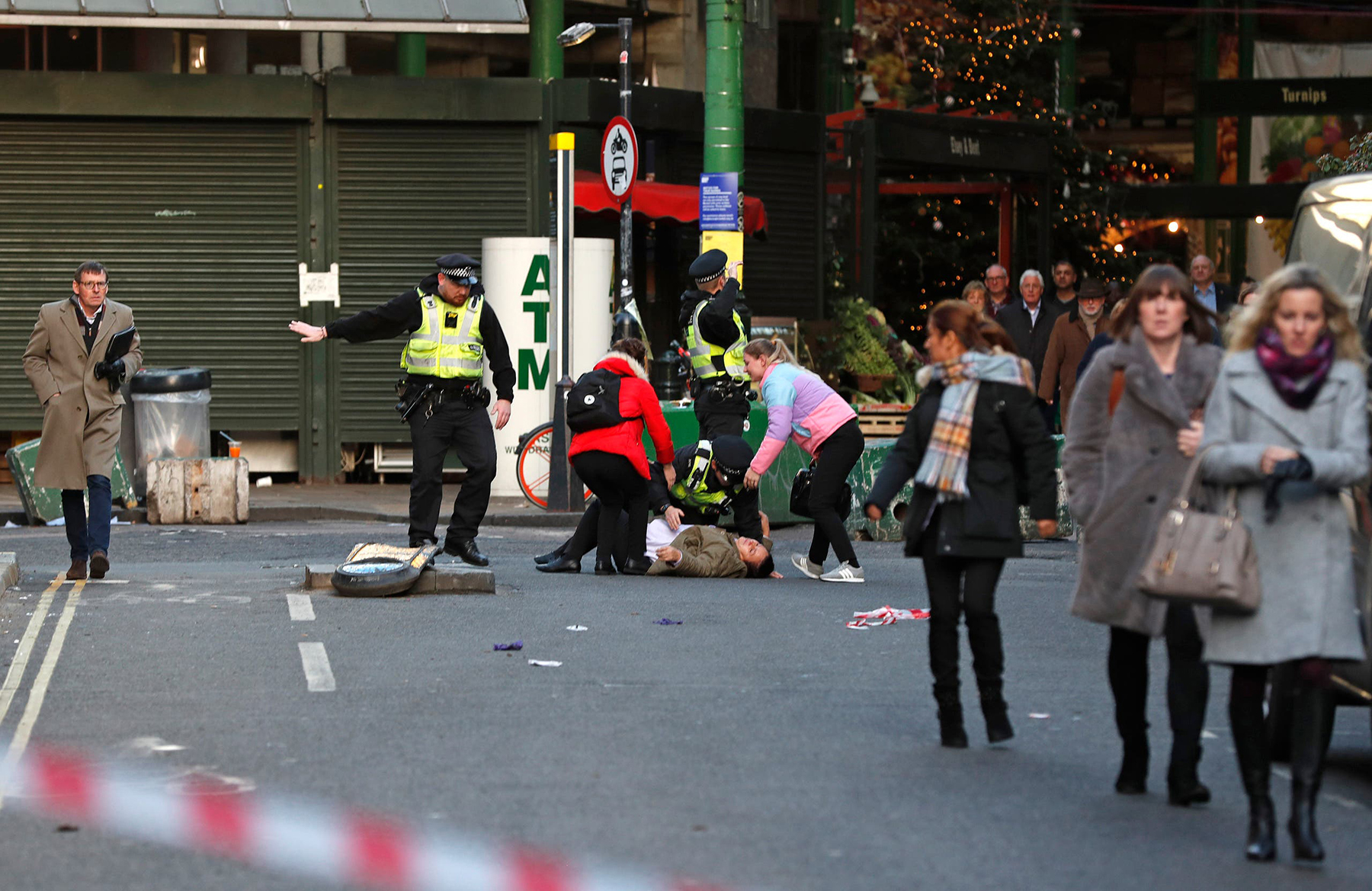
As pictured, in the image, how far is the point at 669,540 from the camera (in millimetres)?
12805

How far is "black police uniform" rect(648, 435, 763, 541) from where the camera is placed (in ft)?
41.7

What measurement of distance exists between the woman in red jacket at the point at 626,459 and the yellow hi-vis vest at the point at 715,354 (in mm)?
647

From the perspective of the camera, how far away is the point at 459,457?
12.2 meters

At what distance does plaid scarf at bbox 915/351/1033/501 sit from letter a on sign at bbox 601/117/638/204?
9842mm

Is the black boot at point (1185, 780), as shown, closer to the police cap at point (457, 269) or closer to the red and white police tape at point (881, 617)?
the red and white police tape at point (881, 617)

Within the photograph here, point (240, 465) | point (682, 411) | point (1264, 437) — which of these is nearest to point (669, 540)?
→ point (682, 411)

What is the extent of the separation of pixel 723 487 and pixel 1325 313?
23.3ft

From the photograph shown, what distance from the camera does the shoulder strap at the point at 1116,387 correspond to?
6637 millimetres

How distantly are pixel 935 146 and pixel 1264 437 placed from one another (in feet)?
54.6

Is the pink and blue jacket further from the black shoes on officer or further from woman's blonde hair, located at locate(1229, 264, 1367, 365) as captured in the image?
woman's blonde hair, located at locate(1229, 264, 1367, 365)

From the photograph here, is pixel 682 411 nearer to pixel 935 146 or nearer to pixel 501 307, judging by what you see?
pixel 501 307

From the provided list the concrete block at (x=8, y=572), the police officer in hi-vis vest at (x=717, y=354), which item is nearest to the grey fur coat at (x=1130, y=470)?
the police officer in hi-vis vest at (x=717, y=354)

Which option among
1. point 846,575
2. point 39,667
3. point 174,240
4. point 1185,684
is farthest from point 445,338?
point 174,240

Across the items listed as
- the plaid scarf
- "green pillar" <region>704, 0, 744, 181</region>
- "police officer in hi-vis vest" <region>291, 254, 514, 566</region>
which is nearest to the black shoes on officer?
"police officer in hi-vis vest" <region>291, 254, 514, 566</region>
